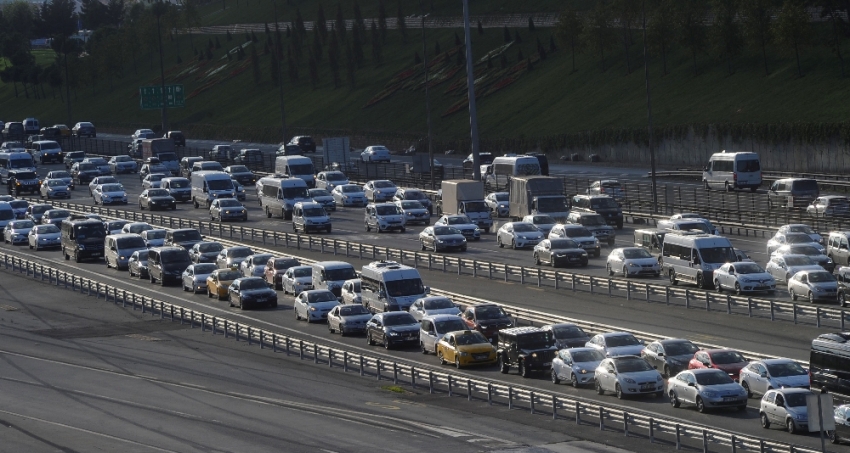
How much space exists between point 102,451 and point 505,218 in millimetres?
48716

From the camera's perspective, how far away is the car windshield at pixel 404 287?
4988cm

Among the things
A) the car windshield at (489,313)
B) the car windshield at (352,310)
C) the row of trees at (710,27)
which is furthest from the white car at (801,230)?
the row of trees at (710,27)

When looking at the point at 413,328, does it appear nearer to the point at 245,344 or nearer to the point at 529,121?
the point at 245,344

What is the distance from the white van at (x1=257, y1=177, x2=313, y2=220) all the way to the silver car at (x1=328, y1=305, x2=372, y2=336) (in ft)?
104

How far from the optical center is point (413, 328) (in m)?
45.4

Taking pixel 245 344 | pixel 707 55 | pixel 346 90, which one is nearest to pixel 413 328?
pixel 245 344

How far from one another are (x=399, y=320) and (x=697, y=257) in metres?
13.3

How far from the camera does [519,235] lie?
65.9m

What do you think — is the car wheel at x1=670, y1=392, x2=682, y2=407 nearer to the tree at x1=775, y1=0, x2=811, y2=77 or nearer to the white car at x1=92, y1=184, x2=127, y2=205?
the white car at x1=92, y1=184, x2=127, y2=205

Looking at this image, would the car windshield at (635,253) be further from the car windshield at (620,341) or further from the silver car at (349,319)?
the car windshield at (620,341)

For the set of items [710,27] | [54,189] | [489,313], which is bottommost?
[489,313]

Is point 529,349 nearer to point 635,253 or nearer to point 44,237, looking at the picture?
point 635,253

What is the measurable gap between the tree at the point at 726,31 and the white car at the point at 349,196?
34.0 meters

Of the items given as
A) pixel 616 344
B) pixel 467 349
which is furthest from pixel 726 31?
pixel 616 344
